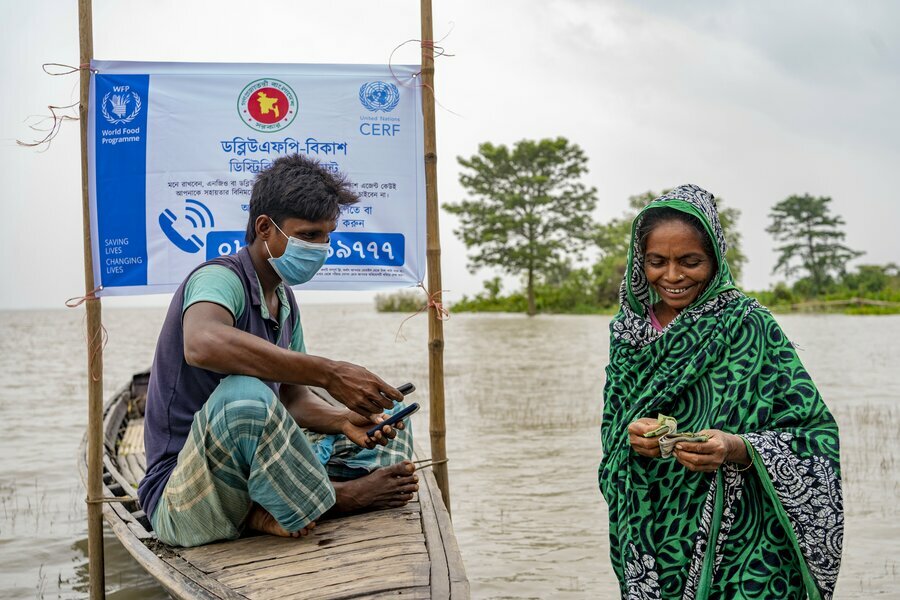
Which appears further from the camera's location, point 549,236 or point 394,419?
point 549,236

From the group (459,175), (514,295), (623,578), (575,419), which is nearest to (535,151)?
(459,175)

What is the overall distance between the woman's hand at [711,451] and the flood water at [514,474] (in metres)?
3.13

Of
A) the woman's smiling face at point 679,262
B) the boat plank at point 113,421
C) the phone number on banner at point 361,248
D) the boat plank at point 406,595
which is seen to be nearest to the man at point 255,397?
the boat plank at point 406,595

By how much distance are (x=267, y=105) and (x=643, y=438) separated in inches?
113

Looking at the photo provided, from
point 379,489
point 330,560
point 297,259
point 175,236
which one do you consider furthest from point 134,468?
point 330,560

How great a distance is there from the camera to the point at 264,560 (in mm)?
2730

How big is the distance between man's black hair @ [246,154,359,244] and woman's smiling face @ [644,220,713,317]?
1392 millimetres

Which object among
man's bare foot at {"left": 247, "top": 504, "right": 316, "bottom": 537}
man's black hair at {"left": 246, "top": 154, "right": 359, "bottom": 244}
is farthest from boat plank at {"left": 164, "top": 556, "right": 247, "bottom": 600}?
man's black hair at {"left": 246, "top": 154, "right": 359, "bottom": 244}

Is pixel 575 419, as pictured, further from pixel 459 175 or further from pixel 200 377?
pixel 459 175

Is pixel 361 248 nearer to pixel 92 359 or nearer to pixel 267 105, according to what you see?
pixel 267 105

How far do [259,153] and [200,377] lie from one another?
5.04 ft

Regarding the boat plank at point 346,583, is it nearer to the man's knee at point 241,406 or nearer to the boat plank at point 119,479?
the man's knee at point 241,406

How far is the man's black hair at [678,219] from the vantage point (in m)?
2.11

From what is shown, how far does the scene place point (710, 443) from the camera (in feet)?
6.19
